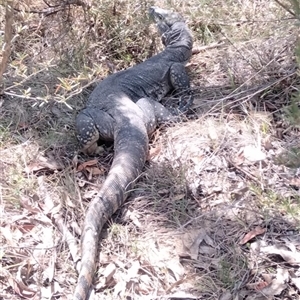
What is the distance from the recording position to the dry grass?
3.88 m

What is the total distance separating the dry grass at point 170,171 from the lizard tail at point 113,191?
122 millimetres

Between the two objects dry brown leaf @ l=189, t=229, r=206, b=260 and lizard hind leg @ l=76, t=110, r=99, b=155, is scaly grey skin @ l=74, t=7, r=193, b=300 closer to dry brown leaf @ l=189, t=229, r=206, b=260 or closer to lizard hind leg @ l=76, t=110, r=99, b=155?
lizard hind leg @ l=76, t=110, r=99, b=155

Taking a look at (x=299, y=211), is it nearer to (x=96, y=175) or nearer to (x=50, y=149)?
(x=96, y=175)

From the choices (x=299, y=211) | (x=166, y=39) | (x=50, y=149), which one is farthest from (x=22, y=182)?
(x=166, y=39)

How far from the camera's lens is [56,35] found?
6.80 m

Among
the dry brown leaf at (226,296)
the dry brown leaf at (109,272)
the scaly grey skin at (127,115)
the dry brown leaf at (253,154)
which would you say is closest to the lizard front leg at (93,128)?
the scaly grey skin at (127,115)

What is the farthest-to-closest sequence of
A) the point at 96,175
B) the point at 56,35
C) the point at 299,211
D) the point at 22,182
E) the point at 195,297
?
1. the point at 56,35
2. the point at 96,175
3. the point at 22,182
4. the point at 299,211
5. the point at 195,297

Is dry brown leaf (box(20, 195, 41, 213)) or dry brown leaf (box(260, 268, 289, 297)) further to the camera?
dry brown leaf (box(20, 195, 41, 213))

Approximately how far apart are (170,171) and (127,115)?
934 mm

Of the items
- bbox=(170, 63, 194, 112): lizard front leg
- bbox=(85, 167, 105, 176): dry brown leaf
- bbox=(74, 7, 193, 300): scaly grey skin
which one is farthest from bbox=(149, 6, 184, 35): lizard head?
bbox=(85, 167, 105, 176): dry brown leaf

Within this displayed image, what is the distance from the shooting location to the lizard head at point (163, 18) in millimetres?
7043

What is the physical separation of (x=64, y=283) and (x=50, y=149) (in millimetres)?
1681

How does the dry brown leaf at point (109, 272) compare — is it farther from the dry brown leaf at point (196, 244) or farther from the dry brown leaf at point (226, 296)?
the dry brown leaf at point (226, 296)

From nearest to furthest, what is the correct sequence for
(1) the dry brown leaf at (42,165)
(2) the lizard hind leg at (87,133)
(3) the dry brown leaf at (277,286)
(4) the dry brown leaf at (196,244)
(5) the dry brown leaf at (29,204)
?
(3) the dry brown leaf at (277,286) < (4) the dry brown leaf at (196,244) < (5) the dry brown leaf at (29,204) < (1) the dry brown leaf at (42,165) < (2) the lizard hind leg at (87,133)
